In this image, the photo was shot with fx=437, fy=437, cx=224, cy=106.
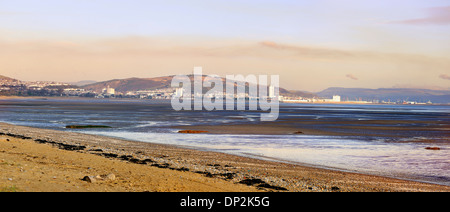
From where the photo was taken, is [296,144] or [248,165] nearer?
[248,165]

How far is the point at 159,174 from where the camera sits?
1393 centimetres

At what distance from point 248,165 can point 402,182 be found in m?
5.94

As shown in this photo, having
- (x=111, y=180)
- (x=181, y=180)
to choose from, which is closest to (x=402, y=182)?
(x=181, y=180)

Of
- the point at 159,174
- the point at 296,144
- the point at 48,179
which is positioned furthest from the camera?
the point at 296,144
